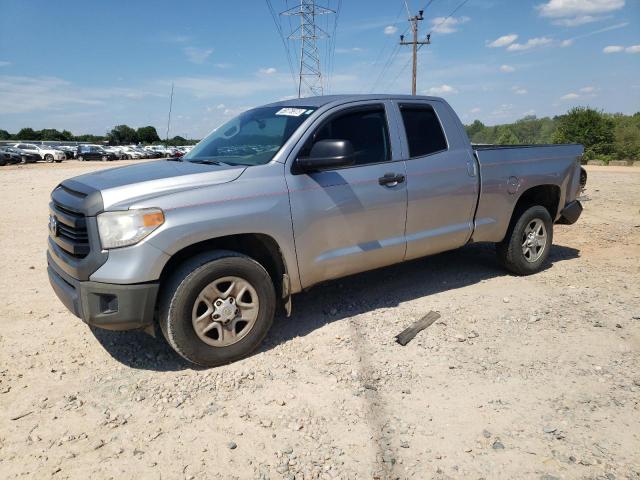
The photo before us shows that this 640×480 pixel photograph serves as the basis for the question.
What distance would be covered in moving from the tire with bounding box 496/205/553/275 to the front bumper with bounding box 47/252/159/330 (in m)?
3.82

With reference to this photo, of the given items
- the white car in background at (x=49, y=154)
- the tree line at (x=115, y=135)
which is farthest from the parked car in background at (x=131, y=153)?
the tree line at (x=115, y=135)

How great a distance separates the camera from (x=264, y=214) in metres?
3.39

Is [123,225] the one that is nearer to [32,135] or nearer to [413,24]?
[413,24]

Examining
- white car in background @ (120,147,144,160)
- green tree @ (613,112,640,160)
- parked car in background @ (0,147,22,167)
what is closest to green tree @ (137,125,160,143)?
white car in background @ (120,147,144,160)

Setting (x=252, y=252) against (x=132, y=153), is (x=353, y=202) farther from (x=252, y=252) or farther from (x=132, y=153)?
(x=132, y=153)

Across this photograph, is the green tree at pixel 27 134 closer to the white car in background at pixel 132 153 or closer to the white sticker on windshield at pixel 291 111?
the white car in background at pixel 132 153

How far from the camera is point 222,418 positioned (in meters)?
2.84

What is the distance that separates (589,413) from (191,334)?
255cm

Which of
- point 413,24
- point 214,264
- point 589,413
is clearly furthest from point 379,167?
point 413,24

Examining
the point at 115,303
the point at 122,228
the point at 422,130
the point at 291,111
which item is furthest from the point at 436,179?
the point at 115,303

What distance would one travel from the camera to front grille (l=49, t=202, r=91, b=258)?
3088 millimetres

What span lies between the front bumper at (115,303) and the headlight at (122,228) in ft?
0.91

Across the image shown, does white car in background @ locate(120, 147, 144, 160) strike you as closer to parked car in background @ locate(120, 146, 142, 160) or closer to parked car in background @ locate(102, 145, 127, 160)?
parked car in background @ locate(120, 146, 142, 160)

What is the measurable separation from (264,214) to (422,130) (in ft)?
6.27
